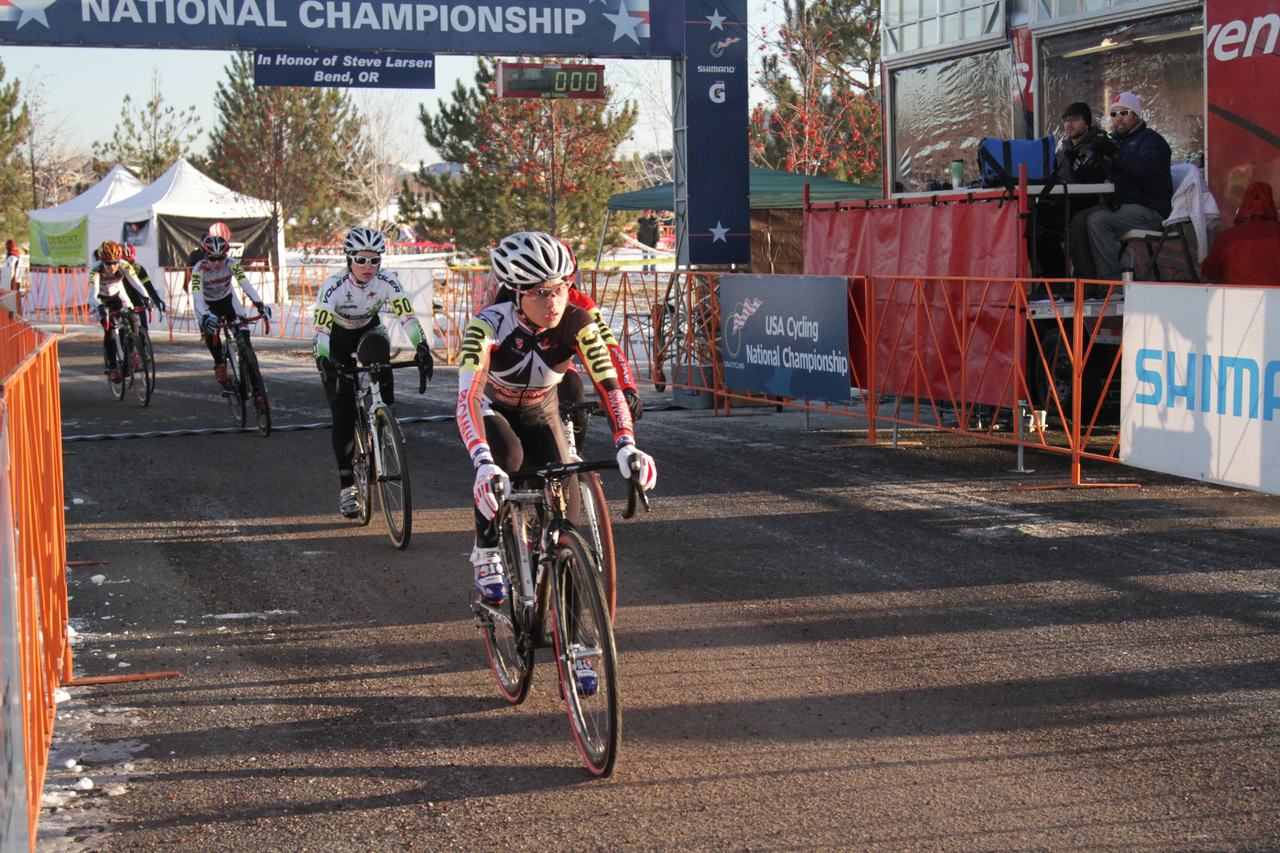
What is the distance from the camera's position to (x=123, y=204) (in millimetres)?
40250

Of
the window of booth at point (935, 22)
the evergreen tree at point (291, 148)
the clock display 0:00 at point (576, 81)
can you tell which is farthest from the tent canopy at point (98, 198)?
the window of booth at point (935, 22)

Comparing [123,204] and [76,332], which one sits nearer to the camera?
[76,332]

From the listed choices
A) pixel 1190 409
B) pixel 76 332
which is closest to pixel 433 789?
pixel 1190 409

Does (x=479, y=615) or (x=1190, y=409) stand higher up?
(x=1190, y=409)

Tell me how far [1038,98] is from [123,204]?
3013cm

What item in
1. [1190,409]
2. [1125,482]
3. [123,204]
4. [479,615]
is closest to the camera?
[479,615]

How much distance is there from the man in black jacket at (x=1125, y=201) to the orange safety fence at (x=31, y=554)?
29.2 feet

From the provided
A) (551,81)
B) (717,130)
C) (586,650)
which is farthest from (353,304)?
(717,130)

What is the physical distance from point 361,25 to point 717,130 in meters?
4.38

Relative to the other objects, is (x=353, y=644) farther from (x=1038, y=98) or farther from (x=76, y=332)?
(x=76, y=332)

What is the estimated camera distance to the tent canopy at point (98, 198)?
41.4 meters

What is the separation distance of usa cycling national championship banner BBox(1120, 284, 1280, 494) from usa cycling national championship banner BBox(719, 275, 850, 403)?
360 centimetres

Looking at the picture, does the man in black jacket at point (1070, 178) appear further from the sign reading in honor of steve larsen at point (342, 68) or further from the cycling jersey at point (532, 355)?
the cycling jersey at point (532, 355)

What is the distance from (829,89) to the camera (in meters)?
38.5
